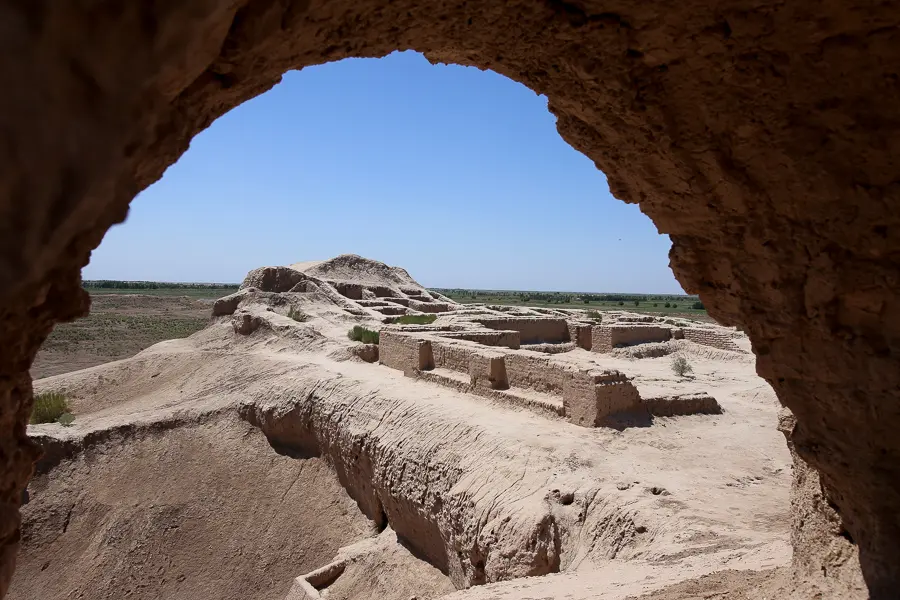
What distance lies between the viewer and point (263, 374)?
54.6 ft

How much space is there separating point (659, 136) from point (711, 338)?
674 inches

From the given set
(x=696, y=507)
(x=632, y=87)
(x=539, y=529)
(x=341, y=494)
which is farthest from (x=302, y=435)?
(x=632, y=87)

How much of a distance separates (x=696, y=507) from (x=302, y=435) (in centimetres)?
961

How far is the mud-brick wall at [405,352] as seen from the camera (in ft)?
45.7

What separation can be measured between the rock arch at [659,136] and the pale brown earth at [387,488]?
252 cm

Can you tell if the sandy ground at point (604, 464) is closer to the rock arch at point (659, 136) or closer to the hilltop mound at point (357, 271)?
the rock arch at point (659, 136)

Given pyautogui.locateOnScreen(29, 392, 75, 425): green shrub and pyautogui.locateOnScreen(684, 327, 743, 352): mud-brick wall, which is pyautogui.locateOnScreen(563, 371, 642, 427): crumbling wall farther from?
pyautogui.locateOnScreen(29, 392, 75, 425): green shrub

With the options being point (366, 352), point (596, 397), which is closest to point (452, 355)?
point (596, 397)

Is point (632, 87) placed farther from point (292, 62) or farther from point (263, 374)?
point (263, 374)

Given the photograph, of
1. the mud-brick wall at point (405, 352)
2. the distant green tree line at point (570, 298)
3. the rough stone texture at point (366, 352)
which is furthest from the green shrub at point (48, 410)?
the distant green tree line at point (570, 298)

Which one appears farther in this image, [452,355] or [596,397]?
[452,355]

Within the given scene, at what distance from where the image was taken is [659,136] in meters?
3.34

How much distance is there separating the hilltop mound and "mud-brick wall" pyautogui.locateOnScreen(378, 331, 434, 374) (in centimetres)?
1631

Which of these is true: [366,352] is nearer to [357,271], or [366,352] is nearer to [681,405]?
[681,405]
